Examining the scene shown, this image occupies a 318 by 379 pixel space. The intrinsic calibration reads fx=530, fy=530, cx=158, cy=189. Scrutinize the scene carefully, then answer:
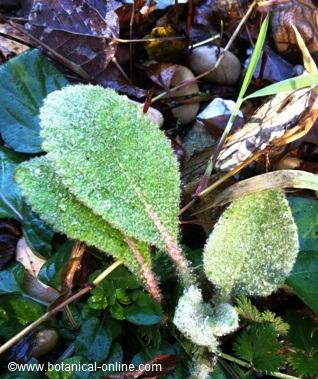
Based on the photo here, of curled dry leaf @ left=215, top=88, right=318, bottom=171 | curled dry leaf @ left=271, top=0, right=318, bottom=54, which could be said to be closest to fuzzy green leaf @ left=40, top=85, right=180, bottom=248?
curled dry leaf @ left=215, top=88, right=318, bottom=171

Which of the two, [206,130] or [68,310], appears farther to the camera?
[206,130]

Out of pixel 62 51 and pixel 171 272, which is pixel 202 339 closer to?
pixel 171 272

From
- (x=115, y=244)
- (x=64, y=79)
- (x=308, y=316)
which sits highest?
(x=64, y=79)

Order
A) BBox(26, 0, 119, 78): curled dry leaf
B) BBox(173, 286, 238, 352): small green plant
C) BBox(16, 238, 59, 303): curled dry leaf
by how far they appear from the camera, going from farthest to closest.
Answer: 1. BBox(26, 0, 119, 78): curled dry leaf
2. BBox(16, 238, 59, 303): curled dry leaf
3. BBox(173, 286, 238, 352): small green plant

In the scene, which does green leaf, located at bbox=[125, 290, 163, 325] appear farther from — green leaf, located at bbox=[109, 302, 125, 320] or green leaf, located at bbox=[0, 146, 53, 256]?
green leaf, located at bbox=[0, 146, 53, 256]

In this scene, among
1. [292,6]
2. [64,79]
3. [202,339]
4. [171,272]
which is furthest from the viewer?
[292,6]

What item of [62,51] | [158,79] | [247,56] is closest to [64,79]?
[62,51]

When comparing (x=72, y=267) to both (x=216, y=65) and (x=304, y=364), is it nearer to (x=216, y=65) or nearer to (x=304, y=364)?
(x=304, y=364)
